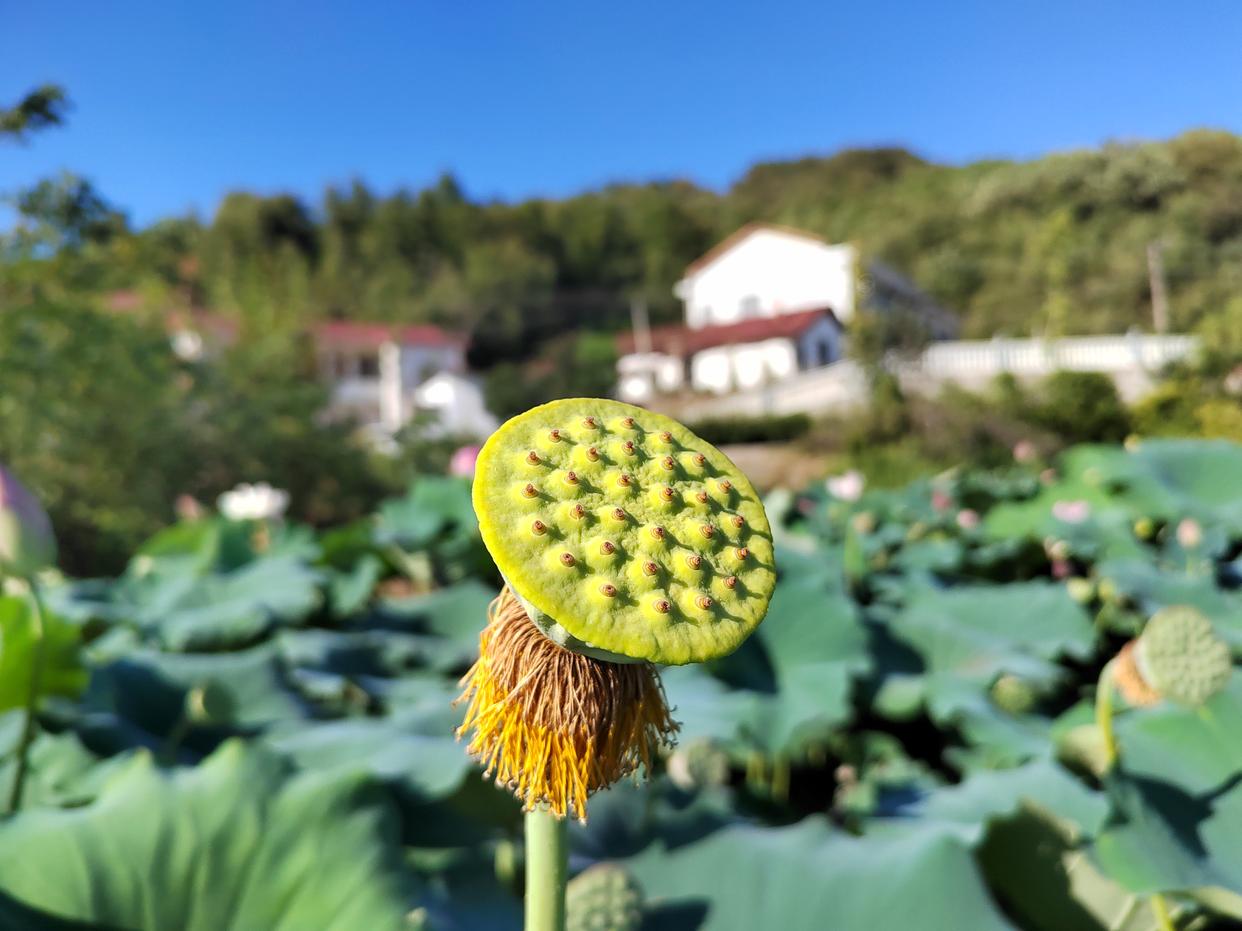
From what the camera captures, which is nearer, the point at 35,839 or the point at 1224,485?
the point at 35,839

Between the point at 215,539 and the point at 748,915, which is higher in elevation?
the point at 215,539

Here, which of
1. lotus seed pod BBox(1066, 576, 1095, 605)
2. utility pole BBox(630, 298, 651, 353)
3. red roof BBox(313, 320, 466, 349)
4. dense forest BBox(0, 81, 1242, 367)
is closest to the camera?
lotus seed pod BBox(1066, 576, 1095, 605)

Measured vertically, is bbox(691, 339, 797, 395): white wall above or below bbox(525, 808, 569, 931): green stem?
above

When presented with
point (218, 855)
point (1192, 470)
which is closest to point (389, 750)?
point (218, 855)

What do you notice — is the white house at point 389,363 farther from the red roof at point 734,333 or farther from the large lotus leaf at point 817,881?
the large lotus leaf at point 817,881

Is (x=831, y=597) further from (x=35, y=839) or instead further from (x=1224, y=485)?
(x=1224, y=485)

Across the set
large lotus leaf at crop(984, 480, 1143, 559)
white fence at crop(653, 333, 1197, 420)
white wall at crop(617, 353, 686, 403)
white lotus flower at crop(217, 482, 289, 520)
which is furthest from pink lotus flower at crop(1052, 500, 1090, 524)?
white wall at crop(617, 353, 686, 403)

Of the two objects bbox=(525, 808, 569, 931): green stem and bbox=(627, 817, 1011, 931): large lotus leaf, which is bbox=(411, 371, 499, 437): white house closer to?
bbox=(627, 817, 1011, 931): large lotus leaf

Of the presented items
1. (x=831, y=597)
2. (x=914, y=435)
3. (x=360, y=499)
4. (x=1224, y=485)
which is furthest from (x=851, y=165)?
(x=831, y=597)
